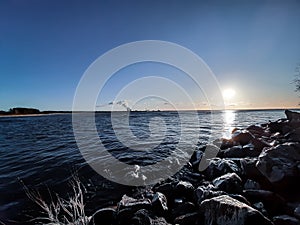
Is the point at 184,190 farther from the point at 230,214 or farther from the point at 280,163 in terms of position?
the point at 280,163

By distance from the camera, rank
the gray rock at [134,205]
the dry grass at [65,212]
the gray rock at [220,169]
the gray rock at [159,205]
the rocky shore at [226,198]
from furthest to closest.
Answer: the gray rock at [220,169] → the gray rock at [159,205] → the gray rock at [134,205] → the rocky shore at [226,198] → the dry grass at [65,212]

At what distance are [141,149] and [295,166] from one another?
890cm

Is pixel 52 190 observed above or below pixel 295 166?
below

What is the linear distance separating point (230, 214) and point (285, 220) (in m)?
1.42

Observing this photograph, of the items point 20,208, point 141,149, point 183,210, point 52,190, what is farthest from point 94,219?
point 141,149

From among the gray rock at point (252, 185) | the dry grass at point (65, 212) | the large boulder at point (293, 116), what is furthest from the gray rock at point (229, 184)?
the large boulder at point (293, 116)

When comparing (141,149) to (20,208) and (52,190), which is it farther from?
(20,208)

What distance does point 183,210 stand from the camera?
4684mm

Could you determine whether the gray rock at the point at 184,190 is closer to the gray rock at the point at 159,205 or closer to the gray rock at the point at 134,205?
the gray rock at the point at 159,205

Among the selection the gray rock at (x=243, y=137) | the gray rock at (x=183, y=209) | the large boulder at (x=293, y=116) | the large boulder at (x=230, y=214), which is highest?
the large boulder at (x=293, y=116)

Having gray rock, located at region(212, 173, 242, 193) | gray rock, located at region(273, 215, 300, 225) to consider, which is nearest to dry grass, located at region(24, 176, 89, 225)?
gray rock, located at region(212, 173, 242, 193)

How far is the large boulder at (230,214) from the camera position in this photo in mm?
3523

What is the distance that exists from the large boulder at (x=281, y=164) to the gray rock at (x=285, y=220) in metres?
1.83

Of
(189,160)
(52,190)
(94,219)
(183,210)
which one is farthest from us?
(189,160)
